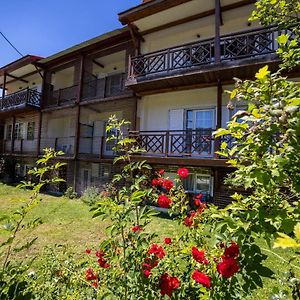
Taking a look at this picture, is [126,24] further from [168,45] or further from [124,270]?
[124,270]

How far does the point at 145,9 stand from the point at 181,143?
19.7ft

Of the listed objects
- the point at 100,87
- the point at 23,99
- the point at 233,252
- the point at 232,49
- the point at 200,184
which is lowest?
the point at 200,184

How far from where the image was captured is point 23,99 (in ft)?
58.0

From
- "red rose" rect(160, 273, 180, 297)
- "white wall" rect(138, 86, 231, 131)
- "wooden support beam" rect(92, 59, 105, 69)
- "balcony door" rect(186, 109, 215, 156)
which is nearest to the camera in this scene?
"red rose" rect(160, 273, 180, 297)

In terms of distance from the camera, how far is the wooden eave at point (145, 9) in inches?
405

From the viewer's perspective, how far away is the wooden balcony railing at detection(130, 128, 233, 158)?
32.9 feet

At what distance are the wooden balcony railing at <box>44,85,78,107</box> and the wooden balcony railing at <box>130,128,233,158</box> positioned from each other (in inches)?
262

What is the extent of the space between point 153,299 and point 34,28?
1473 cm

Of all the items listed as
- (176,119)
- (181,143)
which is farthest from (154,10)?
(181,143)

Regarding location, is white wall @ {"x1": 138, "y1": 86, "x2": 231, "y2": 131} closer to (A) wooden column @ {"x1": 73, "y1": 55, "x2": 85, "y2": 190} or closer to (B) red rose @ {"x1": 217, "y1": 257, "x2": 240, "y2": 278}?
(A) wooden column @ {"x1": 73, "y1": 55, "x2": 85, "y2": 190}

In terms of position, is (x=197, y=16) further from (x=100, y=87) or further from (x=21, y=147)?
(x=21, y=147)

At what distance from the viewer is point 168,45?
12641 mm

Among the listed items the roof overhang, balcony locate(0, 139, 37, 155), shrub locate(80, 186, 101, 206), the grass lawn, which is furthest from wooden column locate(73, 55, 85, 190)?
balcony locate(0, 139, 37, 155)

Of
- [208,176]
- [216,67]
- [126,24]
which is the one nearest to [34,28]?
[126,24]
